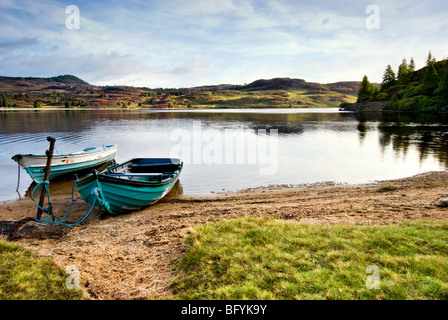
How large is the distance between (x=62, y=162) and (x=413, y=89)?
142 m

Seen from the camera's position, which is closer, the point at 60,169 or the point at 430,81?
the point at 60,169

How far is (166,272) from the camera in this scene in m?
6.61

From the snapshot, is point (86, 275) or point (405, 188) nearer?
point (86, 275)

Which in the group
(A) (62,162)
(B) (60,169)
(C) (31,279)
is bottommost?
(C) (31,279)

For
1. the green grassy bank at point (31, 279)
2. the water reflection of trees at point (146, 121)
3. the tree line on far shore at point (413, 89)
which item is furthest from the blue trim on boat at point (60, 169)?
the tree line on far shore at point (413, 89)

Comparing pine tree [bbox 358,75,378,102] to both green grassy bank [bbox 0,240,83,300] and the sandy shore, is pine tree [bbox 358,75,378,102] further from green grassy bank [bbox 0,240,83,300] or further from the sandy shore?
green grassy bank [bbox 0,240,83,300]

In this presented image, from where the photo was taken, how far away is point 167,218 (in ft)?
38.9

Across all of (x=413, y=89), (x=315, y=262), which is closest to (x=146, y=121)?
(x=315, y=262)

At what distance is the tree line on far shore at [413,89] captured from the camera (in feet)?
319

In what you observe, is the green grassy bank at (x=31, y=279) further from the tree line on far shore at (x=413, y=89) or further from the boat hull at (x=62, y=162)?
the tree line on far shore at (x=413, y=89)

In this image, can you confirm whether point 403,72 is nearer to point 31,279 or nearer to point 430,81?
point 430,81

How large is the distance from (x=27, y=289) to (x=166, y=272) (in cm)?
292
